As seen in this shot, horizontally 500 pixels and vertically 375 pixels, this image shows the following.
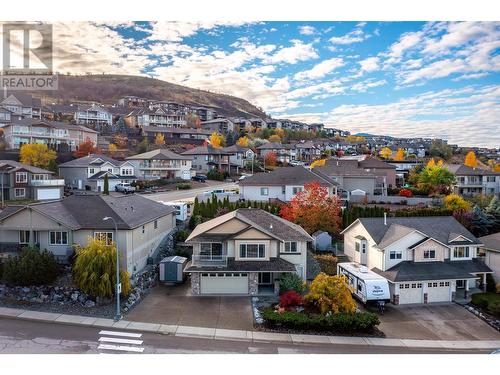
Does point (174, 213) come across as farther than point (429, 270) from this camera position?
Yes

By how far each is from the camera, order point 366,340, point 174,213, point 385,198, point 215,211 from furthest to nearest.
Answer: point 385,198 → point 215,211 → point 174,213 → point 366,340

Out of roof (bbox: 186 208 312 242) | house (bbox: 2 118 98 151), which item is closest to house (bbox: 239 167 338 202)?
roof (bbox: 186 208 312 242)

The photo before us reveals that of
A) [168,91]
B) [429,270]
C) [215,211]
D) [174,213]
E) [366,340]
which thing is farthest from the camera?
[168,91]

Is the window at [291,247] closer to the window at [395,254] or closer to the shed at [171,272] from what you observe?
the window at [395,254]

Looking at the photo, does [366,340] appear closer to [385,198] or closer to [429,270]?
[429,270]

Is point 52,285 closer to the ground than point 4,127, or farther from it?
closer to the ground

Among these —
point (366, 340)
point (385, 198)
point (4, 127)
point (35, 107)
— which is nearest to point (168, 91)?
point (35, 107)

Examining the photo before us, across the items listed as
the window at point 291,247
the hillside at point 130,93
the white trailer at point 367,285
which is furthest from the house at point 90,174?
the hillside at point 130,93

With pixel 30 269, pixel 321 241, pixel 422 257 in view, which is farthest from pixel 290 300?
pixel 30 269
